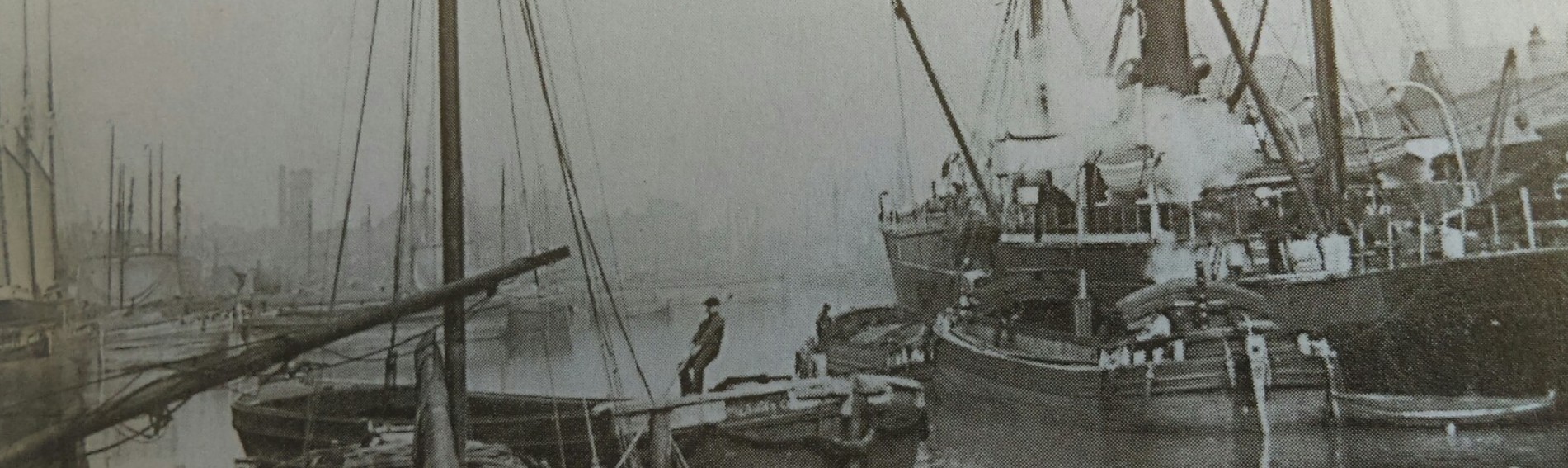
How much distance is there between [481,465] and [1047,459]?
1.86 m

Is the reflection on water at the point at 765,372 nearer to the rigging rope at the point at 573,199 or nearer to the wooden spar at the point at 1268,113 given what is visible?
the rigging rope at the point at 573,199

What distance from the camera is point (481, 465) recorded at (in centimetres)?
286

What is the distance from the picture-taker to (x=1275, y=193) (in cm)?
337

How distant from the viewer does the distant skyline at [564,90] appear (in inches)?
111

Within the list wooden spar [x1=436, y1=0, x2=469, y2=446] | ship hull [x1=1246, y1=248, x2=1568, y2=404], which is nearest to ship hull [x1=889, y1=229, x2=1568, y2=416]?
ship hull [x1=1246, y1=248, x2=1568, y2=404]

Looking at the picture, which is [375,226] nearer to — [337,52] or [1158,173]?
[337,52]

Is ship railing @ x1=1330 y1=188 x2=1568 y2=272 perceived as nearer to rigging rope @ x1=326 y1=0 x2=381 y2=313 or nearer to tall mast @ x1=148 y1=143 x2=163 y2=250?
rigging rope @ x1=326 y1=0 x2=381 y2=313

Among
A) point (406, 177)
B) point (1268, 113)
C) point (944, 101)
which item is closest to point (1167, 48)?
point (1268, 113)

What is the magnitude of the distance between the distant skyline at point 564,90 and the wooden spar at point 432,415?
0.54 metres

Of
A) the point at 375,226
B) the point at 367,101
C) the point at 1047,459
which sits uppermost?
the point at 367,101

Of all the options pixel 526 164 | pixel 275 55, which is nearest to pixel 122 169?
pixel 275 55

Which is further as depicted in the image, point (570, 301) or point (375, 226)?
point (570, 301)

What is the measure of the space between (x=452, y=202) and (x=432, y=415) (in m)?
0.61

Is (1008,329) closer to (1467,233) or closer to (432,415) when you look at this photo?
(1467,233)
